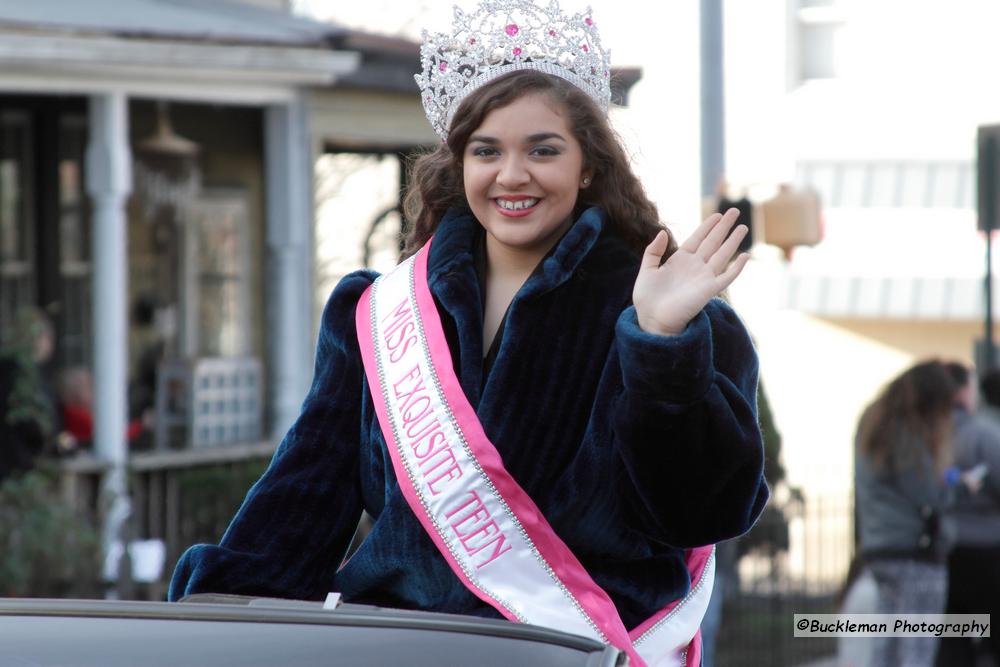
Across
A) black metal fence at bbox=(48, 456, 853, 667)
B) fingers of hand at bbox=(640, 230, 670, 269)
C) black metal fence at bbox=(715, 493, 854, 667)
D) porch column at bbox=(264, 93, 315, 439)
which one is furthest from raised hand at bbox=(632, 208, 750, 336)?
porch column at bbox=(264, 93, 315, 439)

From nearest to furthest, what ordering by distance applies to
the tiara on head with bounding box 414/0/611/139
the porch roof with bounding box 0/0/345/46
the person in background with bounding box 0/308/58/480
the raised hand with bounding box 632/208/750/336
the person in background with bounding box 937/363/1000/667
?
the raised hand with bounding box 632/208/750/336 → the tiara on head with bounding box 414/0/611/139 → the person in background with bounding box 937/363/1000/667 → the person in background with bounding box 0/308/58/480 → the porch roof with bounding box 0/0/345/46

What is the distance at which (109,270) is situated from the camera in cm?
1048

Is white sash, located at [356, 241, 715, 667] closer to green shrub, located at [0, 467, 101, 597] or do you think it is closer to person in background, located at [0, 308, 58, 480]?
green shrub, located at [0, 467, 101, 597]

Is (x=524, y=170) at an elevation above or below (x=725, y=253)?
above

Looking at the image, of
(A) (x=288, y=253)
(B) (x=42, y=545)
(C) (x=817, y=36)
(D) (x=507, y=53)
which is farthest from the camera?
(C) (x=817, y=36)

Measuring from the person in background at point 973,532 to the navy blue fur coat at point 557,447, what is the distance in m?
4.82

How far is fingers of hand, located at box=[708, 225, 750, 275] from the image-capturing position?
2.70 metres

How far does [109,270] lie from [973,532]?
17.8ft

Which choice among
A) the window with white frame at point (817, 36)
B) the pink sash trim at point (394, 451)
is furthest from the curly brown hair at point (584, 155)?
the window with white frame at point (817, 36)

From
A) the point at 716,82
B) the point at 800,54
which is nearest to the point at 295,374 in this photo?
the point at 716,82

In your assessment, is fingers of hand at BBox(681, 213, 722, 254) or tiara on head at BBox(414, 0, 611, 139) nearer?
fingers of hand at BBox(681, 213, 722, 254)

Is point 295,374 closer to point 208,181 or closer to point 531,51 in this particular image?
point 208,181

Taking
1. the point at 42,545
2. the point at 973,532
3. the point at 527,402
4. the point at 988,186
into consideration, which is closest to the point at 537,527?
the point at 527,402

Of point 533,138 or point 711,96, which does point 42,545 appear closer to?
point 711,96
